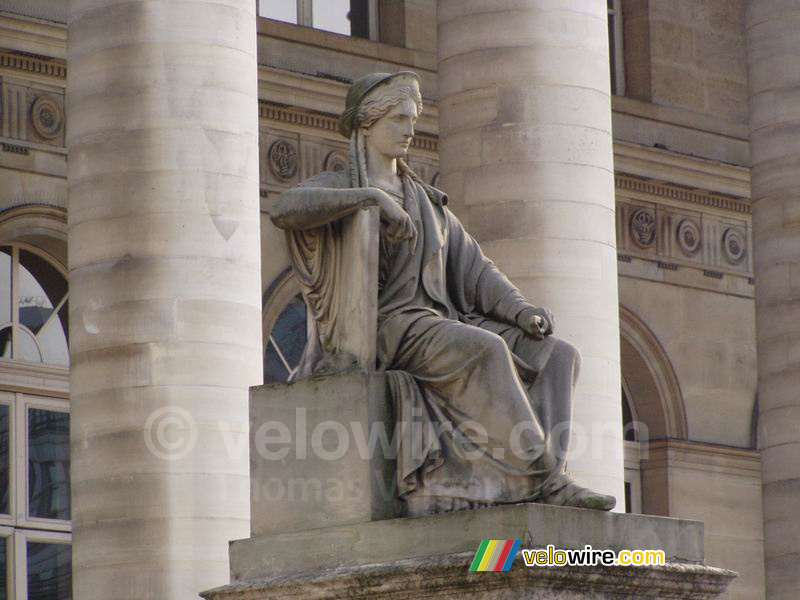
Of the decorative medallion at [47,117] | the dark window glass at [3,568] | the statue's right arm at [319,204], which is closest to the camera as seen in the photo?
the statue's right arm at [319,204]

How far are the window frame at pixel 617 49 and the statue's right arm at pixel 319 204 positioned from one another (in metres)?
18.4

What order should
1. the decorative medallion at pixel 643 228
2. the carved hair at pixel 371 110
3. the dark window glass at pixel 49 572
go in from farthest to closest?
the decorative medallion at pixel 643 228
the dark window glass at pixel 49 572
the carved hair at pixel 371 110

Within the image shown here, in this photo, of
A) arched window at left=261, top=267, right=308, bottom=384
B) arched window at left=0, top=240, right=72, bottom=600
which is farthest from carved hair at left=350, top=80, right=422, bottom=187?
arched window at left=261, top=267, right=308, bottom=384

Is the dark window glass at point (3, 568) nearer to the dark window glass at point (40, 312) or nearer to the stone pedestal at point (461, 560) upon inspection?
the dark window glass at point (40, 312)

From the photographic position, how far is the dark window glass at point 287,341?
2373 centimetres

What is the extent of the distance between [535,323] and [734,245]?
1877 centimetres

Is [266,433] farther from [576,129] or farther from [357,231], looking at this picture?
[576,129]

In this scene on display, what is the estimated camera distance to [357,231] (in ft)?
32.3

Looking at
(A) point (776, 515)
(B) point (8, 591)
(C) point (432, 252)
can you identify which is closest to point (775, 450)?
(A) point (776, 515)

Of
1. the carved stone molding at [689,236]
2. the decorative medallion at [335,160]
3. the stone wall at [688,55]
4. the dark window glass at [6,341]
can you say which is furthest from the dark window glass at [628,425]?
the dark window glass at [6,341]

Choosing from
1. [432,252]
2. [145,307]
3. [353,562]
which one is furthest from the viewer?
[145,307]

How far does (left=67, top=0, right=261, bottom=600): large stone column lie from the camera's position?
14773 millimetres

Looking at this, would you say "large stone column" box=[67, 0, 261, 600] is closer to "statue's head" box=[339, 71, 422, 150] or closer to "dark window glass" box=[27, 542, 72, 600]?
"statue's head" box=[339, 71, 422, 150]

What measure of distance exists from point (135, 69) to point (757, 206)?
29.3ft
